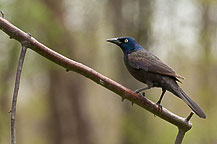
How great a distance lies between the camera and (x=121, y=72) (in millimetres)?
9672

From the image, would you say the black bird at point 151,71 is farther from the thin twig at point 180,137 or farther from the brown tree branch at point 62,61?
the brown tree branch at point 62,61

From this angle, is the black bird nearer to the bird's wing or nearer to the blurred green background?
the bird's wing

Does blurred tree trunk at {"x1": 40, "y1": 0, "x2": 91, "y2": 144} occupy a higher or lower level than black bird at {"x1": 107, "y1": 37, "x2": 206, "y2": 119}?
lower

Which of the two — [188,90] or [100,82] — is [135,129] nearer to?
[100,82]

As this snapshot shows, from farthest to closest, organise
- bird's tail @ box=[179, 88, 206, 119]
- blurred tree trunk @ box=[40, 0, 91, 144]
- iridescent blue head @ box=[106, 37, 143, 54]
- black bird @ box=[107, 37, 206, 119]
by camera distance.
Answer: blurred tree trunk @ box=[40, 0, 91, 144] < iridescent blue head @ box=[106, 37, 143, 54] < black bird @ box=[107, 37, 206, 119] < bird's tail @ box=[179, 88, 206, 119]

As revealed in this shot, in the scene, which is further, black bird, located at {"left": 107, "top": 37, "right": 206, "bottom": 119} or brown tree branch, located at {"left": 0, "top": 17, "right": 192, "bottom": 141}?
black bird, located at {"left": 107, "top": 37, "right": 206, "bottom": 119}

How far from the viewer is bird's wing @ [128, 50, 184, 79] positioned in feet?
13.8

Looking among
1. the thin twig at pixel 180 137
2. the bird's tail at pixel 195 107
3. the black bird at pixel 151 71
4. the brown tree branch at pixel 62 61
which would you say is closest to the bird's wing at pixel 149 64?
the black bird at pixel 151 71

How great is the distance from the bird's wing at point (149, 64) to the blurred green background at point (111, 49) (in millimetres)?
4111

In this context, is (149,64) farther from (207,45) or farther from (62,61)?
(207,45)

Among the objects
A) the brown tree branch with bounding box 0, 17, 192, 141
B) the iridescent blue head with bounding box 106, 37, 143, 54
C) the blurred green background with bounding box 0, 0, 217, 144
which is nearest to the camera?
the brown tree branch with bounding box 0, 17, 192, 141

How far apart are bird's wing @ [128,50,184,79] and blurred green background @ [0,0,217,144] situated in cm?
411

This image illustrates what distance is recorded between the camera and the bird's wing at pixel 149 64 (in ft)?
13.8

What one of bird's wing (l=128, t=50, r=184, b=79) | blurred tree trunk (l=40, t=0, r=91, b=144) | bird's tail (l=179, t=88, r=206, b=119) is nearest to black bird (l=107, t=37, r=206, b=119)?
bird's wing (l=128, t=50, r=184, b=79)
